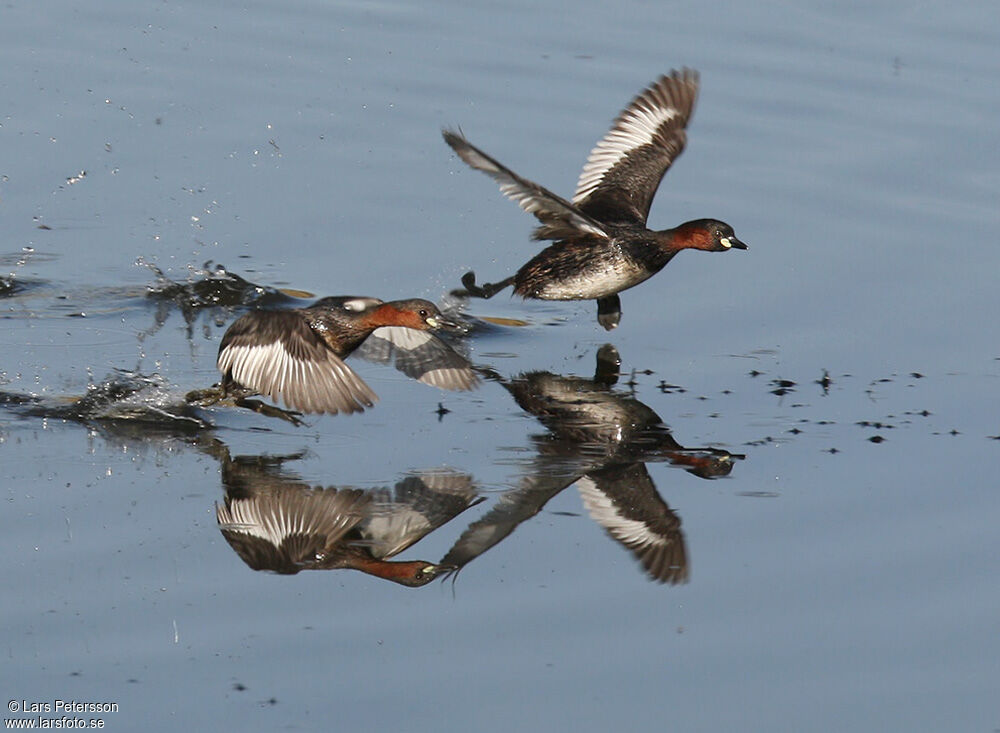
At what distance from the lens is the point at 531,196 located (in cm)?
946

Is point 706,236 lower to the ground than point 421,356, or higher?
higher

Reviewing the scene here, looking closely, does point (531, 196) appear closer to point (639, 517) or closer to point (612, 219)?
point (612, 219)

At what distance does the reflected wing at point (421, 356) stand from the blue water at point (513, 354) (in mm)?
132

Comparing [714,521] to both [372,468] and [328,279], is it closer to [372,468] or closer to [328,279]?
[372,468]

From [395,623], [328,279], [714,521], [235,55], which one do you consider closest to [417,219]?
[328,279]

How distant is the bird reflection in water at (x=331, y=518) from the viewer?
261 inches

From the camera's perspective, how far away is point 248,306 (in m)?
Answer: 10.2

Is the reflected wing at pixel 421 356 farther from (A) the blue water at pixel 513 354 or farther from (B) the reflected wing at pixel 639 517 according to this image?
(B) the reflected wing at pixel 639 517

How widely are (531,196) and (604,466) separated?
7.23ft

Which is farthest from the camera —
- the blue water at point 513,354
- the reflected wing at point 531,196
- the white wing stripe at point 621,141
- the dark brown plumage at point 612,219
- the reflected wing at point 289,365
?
the white wing stripe at point 621,141

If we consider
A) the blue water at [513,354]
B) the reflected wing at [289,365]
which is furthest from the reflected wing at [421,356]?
the reflected wing at [289,365]

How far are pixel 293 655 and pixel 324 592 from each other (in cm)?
57

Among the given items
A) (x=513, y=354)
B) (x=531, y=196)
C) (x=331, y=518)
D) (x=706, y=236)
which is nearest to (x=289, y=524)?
(x=331, y=518)

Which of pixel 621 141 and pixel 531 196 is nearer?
pixel 531 196
